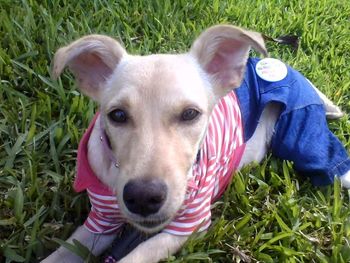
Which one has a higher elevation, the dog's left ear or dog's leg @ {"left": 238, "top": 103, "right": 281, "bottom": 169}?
the dog's left ear

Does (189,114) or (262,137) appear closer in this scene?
(189,114)

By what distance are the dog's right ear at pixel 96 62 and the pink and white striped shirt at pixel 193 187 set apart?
229mm

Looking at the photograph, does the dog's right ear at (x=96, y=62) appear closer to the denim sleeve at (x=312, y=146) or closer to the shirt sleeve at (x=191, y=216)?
the shirt sleeve at (x=191, y=216)

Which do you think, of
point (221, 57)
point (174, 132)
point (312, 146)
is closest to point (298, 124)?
point (312, 146)

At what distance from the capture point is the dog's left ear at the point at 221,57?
2.86 metres

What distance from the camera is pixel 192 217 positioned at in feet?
9.22

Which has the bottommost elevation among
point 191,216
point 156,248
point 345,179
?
point 345,179

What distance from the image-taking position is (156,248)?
2.78 metres

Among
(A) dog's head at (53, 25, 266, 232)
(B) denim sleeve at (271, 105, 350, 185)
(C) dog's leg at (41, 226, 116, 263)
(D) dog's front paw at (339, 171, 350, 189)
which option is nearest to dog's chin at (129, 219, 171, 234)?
(A) dog's head at (53, 25, 266, 232)

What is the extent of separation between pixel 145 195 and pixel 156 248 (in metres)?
0.61

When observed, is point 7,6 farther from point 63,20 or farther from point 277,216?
point 277,216

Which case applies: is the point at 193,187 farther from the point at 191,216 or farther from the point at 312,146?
the point at 312,146

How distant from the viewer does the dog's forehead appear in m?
2.51

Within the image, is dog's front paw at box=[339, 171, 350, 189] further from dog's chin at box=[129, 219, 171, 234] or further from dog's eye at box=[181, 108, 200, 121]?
A: dog's chin at box=[129, 219, 171, 234]
